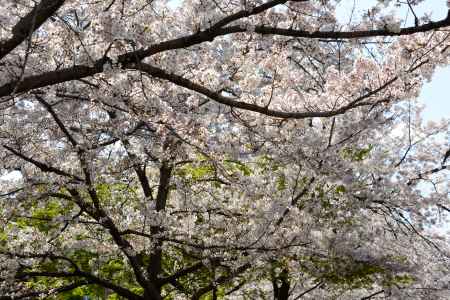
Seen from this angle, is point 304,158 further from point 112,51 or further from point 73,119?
point 73,119

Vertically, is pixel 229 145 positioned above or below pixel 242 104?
above

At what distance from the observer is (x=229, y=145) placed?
8.22 m

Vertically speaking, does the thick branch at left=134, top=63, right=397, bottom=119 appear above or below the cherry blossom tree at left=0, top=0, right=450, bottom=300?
below

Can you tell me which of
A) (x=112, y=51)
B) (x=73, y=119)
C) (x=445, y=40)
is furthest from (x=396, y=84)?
(x=73, y=119)

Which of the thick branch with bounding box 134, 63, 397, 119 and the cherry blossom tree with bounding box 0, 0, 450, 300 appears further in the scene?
the cherry blossom tree with bounding box 0, 0, 450, 300

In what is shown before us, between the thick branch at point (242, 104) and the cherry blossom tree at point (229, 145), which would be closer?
the thick branch at point (242, 104)

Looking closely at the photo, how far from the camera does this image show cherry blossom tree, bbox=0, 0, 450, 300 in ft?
18.0

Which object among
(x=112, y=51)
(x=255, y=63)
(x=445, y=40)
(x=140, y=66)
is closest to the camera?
(x=140, y=66)

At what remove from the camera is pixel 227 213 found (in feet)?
30.0

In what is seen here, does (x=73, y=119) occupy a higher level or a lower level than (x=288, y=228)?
higher

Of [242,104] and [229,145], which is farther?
[229,145]

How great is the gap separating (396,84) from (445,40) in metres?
0.60

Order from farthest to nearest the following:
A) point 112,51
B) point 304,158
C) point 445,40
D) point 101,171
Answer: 1. point 101,171
2. point 304,158
3. point 112,51
4. point 445,40

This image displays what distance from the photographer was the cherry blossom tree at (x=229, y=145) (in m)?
5.48
